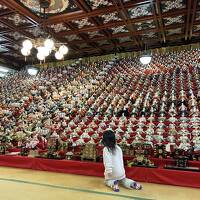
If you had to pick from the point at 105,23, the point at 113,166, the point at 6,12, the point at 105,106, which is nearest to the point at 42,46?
the point at 6,12

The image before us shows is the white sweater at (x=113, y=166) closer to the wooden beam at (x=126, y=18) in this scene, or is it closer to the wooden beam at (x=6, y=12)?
the wooden beam at (x=126, y=18)

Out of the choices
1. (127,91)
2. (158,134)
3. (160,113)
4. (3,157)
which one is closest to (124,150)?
(158,134)

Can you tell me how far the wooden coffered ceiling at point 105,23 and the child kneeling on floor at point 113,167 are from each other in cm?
440

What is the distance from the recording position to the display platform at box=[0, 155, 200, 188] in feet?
12.5

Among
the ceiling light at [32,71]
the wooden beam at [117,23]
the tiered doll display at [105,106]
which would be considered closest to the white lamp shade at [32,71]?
the ceiling light at [32,71]

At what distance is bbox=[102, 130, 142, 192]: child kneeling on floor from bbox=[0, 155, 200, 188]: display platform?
17.7 inches

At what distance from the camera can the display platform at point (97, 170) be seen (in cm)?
382

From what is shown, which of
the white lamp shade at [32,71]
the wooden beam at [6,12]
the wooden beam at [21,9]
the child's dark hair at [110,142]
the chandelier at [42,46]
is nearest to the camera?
the child's dark hair at [110,142]

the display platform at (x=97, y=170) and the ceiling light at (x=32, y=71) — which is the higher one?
the ceiling light at (x=32, y=71)

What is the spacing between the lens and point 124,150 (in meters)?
4.79

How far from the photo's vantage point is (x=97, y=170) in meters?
4.41

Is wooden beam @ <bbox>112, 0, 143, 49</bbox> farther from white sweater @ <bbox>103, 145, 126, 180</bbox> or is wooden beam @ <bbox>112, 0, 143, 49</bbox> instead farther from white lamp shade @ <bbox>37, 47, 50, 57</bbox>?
white sweater @ <bbox>103, 145, 126, 180</bbox>

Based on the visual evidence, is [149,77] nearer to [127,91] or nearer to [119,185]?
[127,91]

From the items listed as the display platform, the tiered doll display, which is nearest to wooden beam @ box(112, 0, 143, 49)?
the tiered doll display
